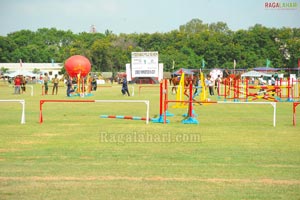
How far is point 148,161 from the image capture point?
9.75 metres

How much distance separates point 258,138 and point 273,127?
2.81 meters

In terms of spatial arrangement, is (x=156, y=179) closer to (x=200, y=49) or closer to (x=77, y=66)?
(x=77, y=66)

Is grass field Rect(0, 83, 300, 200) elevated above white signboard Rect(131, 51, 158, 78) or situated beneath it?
situated beneath

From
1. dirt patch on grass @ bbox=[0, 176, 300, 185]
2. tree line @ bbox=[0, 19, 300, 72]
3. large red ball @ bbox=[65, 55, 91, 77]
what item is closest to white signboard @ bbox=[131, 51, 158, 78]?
large red ball @ bbox=[65, 55, 91, 77]

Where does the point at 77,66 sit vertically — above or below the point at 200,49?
below

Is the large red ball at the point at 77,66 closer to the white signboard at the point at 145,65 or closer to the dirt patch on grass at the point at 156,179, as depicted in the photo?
the white signboard at the point at 145,65

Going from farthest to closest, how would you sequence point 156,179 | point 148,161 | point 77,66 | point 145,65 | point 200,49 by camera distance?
1. point 200,49
2. point 77,66
3. point 145,65
4. point 148,161
5. point 156,179

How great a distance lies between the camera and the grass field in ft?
24.0

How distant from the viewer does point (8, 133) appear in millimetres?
14047

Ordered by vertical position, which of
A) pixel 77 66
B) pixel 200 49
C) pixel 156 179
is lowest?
pixel 156 179

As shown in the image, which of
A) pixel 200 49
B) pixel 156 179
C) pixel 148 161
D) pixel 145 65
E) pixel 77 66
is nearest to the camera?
pixel 156 179

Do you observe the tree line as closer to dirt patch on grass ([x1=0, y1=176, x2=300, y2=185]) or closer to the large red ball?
the large red ball

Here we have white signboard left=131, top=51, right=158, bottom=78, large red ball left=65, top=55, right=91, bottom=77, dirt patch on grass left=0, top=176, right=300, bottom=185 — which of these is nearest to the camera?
dirt patch on grass left=0, top=176, right=300, bottom=185

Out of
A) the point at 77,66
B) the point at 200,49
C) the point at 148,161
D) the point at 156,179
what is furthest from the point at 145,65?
the point at 200,49
